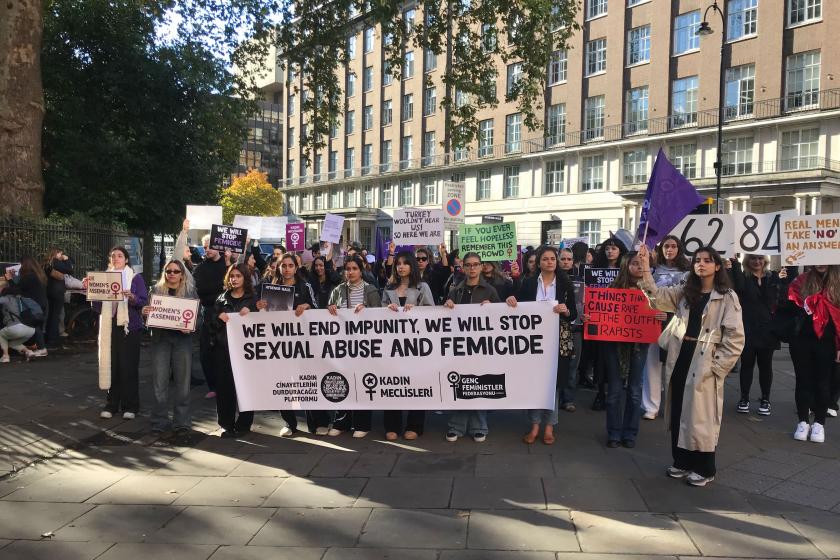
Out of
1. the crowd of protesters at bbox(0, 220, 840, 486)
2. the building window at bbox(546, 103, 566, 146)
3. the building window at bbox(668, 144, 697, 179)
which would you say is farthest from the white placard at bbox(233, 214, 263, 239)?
the building window at bbox(546, 103, 566, 146)

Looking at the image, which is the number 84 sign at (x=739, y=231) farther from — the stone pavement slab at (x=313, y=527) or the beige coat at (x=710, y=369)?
the stone pavement slab at (x=313, y=527)

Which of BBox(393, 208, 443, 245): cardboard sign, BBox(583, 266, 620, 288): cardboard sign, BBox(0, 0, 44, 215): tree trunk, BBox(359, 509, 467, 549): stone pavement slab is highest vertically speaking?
BBox(0, 0, 44, 215): tree trunk

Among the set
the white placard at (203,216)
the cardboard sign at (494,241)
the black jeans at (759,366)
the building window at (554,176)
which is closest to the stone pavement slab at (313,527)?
the black jeans at (759,366)

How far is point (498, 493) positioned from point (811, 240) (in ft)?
13.4

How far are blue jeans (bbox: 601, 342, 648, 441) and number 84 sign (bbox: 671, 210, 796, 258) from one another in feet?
6.22

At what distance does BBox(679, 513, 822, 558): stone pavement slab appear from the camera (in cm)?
402

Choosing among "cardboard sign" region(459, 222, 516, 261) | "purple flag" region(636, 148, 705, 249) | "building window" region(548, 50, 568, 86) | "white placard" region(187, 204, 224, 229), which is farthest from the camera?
"building window" region(548, 50, 568, 86)

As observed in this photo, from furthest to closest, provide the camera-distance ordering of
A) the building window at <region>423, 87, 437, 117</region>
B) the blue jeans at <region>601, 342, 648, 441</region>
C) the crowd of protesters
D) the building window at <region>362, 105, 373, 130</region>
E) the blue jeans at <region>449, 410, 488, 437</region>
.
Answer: the building window at <region>362, 105, 373, 130</region>
the building window at <region>423, 87, 437, 117</region>
the blue jeans at <region>449, 410, 488, 437</region>
the blue jeans at <region>601, 342, 648, 441</region>
the crowd of protesters

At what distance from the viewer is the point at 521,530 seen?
14.2 ft

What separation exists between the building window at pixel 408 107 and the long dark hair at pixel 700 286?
168 feet

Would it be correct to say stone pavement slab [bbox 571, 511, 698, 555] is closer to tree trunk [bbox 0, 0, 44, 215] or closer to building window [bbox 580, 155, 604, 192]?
tree trunk [bbox 0, 0, 44, 215]

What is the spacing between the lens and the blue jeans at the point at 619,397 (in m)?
Answer: 6.38

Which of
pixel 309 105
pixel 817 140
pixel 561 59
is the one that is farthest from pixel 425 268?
pixel 561 59

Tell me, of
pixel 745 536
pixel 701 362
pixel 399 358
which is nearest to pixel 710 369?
pixel 701 362
